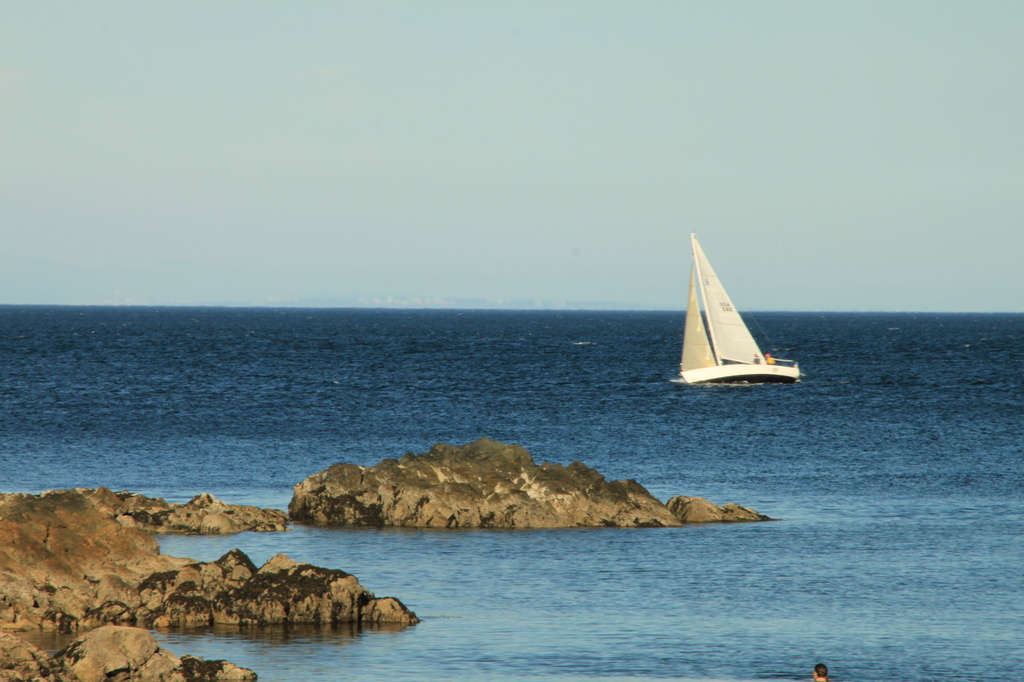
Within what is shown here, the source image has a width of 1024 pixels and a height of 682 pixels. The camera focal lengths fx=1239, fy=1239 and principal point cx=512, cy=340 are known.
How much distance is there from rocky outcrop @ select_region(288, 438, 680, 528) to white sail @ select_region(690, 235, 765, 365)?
198ft

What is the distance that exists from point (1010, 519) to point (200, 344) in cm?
13673

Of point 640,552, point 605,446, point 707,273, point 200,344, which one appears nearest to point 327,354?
point 200,344

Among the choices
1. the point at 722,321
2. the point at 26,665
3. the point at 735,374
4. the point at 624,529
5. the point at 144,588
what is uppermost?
the point at 722,321

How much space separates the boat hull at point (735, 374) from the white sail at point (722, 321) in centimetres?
120

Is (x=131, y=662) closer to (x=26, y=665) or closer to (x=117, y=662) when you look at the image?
(x=117, y=662)

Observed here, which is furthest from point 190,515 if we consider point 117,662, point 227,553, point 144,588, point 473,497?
point 117,662

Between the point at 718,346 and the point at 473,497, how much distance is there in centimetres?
6610

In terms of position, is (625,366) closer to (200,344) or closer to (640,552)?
(200,344)

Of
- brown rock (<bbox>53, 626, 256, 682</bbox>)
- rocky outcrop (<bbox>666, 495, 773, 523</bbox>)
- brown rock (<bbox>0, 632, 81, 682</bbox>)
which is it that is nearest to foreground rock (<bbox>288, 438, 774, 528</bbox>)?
rocky outcrop (<bbox>666, 495, 773, 523</bbox>)

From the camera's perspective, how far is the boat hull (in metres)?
103

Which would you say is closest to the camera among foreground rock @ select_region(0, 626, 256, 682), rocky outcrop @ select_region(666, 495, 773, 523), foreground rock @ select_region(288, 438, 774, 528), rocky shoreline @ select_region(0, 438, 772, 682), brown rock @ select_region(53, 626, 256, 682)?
foreground rock @ select_region(0, 626, 256, 682)

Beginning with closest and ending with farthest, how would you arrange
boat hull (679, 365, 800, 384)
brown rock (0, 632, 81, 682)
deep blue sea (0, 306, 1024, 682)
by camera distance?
brown rock (0, 632, 81, 682) < deep blue sea (0, 306, 1024, 682) < boat hull (679, 365, 800, 384)

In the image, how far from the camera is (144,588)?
93.1 ft

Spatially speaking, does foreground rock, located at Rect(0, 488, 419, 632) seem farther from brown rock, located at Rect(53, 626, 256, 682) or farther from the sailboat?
the sailboat
